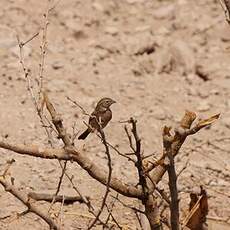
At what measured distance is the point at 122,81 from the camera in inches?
208

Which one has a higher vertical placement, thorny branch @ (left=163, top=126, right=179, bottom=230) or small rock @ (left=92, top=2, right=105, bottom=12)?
small rock @ (left=92, top=2, right=105, bottom=12)

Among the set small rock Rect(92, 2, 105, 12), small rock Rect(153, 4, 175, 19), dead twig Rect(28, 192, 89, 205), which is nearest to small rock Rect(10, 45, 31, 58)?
small rock Rect(92, 2, 105, 12)

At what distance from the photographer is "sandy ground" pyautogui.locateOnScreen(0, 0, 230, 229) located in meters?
3.95

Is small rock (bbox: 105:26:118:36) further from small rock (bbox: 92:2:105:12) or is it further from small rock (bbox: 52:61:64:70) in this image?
small rock (bbox: 52:61:64:70)

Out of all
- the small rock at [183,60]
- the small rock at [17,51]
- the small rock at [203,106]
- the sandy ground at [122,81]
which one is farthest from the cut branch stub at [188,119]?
the small rock at [183,60]

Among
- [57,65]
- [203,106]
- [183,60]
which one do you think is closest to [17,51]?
[57,65]

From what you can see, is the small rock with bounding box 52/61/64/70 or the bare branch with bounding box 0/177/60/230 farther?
the small rock with bounding box 52/61/64/70

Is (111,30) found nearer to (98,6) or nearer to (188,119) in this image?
(98,6)

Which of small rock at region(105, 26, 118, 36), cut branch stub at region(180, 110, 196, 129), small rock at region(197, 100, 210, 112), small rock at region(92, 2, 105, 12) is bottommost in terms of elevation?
cut branch stub at region(180, 110, 196, 129)

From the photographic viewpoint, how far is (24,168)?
13.0 ft

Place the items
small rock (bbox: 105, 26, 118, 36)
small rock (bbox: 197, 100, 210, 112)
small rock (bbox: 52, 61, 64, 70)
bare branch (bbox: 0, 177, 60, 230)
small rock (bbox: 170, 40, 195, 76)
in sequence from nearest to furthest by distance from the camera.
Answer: bare branch (bbox: 0, 177, 60, 230), small rock (bbox: 197, 100, 210, 112), small rock (bbox: 52, 61, 64, 70), small rock (bbox: 170, 40, 195, 76), small rock (bbox: 105, 26, 118, 36)

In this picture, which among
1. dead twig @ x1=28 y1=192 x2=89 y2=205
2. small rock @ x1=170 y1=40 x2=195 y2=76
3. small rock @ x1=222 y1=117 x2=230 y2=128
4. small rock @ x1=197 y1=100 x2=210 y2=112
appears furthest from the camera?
small rock @ x1=170 y1=40 x2=195 y2=76

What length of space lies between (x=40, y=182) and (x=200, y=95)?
1.73 meters

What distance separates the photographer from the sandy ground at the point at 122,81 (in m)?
3.95
